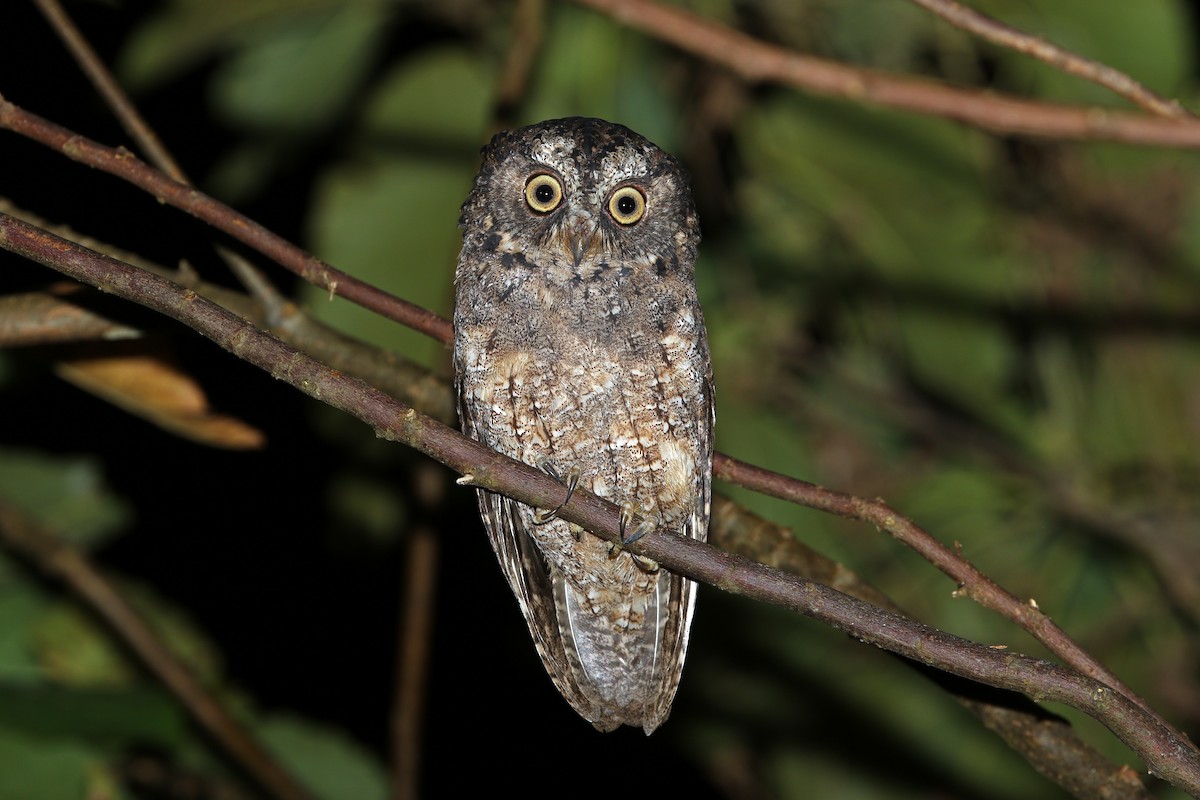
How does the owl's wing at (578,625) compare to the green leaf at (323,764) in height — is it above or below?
above

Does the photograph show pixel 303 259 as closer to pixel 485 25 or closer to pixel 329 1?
pixel 329 1

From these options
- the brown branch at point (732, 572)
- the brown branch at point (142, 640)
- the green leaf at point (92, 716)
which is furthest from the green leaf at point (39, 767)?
the brown branch at point (732, 572)

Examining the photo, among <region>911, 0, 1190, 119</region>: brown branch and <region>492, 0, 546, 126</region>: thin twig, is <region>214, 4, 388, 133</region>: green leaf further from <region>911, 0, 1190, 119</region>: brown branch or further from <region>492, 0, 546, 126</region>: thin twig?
<region>911, 0, 1190, 119</region>: brown branch

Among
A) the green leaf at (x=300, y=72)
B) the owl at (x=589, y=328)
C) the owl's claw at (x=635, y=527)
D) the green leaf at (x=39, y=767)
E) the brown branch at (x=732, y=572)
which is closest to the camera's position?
the brown branch at (x=732, y=572)

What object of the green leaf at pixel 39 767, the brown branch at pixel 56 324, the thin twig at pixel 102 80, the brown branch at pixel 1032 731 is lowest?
the green leaf at pixel 39 767

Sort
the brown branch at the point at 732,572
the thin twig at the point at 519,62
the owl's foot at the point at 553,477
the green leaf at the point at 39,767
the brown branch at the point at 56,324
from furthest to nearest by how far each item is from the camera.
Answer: the thin twig at the point at 519,62 < the green leaf at the point at 39,767 < the brown branch at the point at 56,324 < the owl's foot at the point at 553,477 < the brown branch at the point at 732,572

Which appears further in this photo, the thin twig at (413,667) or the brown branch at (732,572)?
the thin twig at (413,667)

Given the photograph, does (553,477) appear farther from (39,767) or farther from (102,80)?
(39,767)

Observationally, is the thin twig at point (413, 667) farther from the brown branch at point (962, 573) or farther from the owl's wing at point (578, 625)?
the brown branch at point (962, 573)

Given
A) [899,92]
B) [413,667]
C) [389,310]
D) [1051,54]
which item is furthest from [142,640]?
[1051,54]
